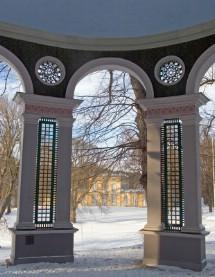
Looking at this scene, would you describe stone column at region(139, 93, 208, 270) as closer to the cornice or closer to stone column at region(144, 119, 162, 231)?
stone column at region(144, 119, 162, 231)

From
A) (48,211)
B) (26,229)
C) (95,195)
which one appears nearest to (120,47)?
(48,211)

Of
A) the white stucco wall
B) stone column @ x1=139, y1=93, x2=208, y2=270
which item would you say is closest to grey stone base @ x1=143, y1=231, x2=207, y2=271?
stone column @ x1=139, y1=93, x2=208, y2=270

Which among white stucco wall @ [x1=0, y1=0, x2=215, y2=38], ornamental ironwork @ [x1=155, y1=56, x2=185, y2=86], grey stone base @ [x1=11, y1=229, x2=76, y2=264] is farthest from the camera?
ornamental ironwork @ [x1=155, y1=56, x2=185, y2=86]

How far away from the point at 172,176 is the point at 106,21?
134 inches

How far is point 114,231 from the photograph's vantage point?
15.3 metres

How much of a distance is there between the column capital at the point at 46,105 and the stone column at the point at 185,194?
1.50 m

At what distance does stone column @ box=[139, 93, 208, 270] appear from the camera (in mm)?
6004

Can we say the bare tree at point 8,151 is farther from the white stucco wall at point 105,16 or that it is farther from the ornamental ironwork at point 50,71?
the white stucco wall at point 105,16

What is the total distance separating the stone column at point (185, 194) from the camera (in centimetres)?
600

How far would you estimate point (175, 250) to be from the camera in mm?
6105

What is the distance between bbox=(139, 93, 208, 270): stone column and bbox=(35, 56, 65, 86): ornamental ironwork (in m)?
1.77

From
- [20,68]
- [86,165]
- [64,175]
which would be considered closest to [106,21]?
[20,68]

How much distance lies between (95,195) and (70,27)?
8.21 m

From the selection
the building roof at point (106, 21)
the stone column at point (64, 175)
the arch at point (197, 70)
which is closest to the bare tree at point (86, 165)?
the stone column at point (64, 175)
